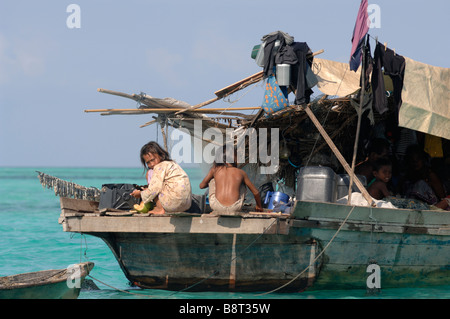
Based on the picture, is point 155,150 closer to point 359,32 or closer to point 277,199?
point 277,199

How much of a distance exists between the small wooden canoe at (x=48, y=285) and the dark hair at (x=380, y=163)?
13.3ft

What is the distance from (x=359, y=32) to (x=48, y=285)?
466 cm

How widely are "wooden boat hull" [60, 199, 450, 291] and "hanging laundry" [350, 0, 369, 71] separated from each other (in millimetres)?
1824

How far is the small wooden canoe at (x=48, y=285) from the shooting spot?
6541 millimetres

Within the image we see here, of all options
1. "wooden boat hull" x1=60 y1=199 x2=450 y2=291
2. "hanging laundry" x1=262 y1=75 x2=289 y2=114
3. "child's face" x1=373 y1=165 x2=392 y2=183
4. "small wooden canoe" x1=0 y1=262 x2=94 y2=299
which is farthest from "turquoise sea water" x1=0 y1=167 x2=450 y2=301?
"hanging laundry" x1=262 y1=75 x2=289 y2=114

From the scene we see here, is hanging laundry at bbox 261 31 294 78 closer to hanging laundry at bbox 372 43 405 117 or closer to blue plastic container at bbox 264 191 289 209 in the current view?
hanging laundry at bbox 372 43 405 117

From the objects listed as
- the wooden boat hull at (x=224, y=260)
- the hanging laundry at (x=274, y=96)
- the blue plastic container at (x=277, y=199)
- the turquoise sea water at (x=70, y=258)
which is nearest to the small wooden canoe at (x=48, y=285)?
the turquoise sea water at (x=70, y=258)

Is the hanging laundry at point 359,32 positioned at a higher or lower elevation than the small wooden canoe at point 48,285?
higher

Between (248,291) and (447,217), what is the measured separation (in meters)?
2.72

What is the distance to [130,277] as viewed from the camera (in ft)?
25.9

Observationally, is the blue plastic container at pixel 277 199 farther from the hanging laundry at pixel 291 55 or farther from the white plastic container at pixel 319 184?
the hanging laundry at pixel 291 55

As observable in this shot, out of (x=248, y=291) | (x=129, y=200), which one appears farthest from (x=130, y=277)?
(x=248, y=291)

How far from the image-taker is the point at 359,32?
23.2ft
